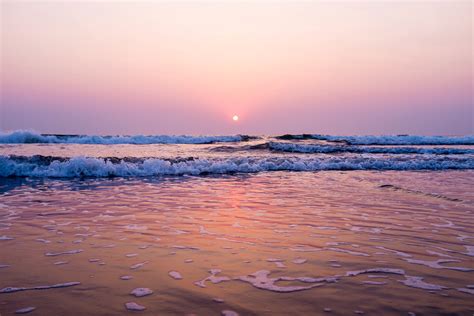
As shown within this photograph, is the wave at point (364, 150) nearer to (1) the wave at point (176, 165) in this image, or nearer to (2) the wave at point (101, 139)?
(1) the wave at point (176, 165)

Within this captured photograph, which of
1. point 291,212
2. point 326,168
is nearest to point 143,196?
point 291,212

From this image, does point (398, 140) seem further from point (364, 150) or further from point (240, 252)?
point (240, 252)

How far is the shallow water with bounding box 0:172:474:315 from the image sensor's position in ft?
11.1

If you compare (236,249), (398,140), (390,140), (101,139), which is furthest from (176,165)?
(398,140)

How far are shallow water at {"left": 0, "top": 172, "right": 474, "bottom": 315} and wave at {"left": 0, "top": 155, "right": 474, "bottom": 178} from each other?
13.2ft

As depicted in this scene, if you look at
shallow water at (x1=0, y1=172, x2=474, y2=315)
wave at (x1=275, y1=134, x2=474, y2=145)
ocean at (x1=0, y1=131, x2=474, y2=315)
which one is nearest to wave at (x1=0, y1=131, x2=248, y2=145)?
wave at (x1=275, y1=134, x2=474, y2=145)

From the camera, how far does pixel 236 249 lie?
487 centimetres

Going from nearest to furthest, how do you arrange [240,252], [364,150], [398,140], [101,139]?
1. [240,252]
2. [364,150]
3. [101,139]
4. [398,140]

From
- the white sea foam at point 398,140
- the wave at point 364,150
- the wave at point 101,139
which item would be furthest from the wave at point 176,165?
the white sea foam at point 398,140

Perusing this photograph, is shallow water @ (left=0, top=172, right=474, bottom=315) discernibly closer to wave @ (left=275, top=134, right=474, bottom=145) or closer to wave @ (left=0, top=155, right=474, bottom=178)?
wave @ (left=0, top=155, right=474, bottom=178)

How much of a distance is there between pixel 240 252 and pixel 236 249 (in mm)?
127

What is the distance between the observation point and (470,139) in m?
43.9

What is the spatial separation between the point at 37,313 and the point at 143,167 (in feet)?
35.8

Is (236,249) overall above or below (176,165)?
below
